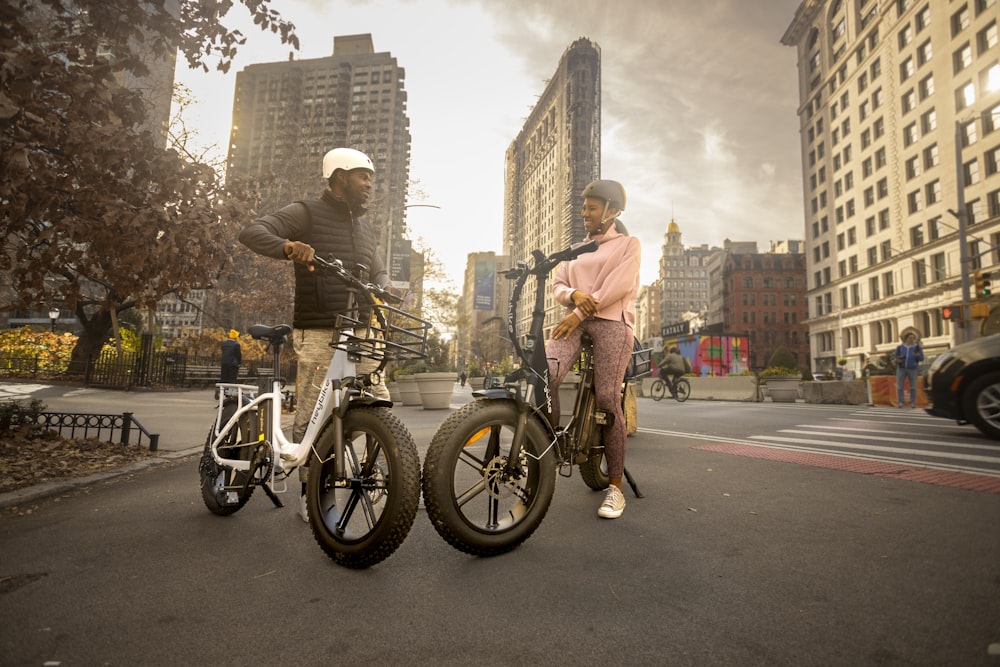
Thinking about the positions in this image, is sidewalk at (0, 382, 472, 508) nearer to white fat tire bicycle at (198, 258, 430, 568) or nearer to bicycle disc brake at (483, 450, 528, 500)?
white fat tire bicycle at (198, 258, 430, 568)

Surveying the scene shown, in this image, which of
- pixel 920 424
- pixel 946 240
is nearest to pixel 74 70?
pixel 920 424

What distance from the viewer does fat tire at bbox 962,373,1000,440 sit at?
6895 millimetres

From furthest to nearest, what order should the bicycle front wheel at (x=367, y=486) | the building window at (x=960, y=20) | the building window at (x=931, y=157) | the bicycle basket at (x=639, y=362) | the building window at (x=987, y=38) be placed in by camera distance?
the building window at (x=931, y=157)
the building window at (x=960, y=20)
the building window at (x=987, y=38)
the bicycle basket at (x=639, y=362)
the bicycle front wheel at (x=367, y=486)

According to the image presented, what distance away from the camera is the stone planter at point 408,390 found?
53.1 feet

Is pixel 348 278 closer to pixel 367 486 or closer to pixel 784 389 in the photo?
pixel 367 486

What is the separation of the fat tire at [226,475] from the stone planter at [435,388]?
10896 mm

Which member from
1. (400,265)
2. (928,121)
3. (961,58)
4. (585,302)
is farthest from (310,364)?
A: (928,121)

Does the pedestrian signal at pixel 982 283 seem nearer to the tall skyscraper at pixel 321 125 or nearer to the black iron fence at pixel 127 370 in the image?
the tall skyscraper at pixel 321 125

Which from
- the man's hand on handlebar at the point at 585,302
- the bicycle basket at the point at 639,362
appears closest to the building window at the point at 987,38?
the bicycle basket at the point at 639,362

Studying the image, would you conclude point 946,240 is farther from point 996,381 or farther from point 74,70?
point 74,70

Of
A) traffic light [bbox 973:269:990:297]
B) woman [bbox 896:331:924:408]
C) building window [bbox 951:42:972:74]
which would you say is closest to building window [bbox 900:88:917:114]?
building window [bbox 951:42:972:74]

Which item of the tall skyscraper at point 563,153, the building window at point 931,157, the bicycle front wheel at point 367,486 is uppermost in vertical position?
the tall skyscraper at point 563,153

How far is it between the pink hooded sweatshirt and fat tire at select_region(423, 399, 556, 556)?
2.96ft

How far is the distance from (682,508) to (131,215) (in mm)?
5363
